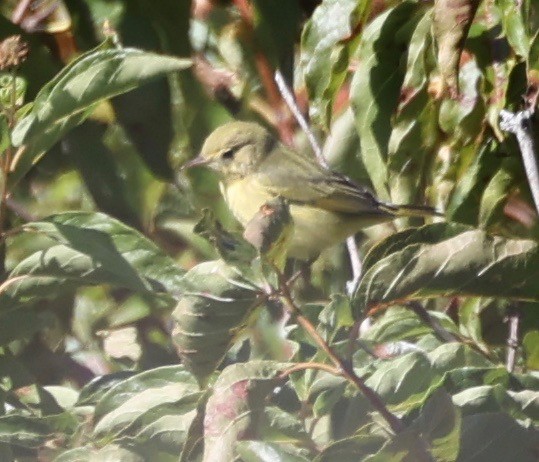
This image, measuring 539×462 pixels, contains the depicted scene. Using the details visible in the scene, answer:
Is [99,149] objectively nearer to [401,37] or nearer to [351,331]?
[401,37]

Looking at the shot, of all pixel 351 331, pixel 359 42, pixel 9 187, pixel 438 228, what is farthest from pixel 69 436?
pixel 359 42

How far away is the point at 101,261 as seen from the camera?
5.31ft

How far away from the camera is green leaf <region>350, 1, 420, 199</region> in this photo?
69.7 inches

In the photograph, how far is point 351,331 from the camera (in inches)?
56.3

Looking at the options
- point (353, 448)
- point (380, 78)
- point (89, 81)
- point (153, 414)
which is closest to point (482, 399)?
point (353, 448)

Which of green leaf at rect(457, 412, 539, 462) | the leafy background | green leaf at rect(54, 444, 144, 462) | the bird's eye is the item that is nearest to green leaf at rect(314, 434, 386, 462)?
the leafy background

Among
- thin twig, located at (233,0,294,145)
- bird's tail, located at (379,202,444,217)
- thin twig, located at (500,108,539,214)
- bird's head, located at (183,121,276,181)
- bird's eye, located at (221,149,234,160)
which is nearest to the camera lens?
thin twig, located at (500,108,539,214)

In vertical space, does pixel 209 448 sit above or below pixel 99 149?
below

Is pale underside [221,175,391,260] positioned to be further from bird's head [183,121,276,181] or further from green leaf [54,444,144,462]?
green leaf [54,444,144,462]

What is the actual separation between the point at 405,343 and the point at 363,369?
16 cm

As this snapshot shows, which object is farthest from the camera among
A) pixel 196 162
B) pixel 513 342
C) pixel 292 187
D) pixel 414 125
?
pixel 292 187

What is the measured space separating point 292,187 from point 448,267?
66.4 inches

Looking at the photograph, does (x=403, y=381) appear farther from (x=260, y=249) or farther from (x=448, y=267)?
(x=260, y=249)

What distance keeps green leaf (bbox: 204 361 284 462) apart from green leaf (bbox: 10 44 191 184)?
44 centimetres
